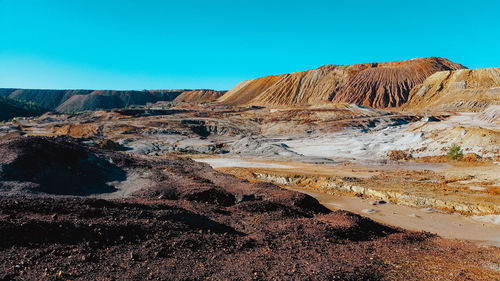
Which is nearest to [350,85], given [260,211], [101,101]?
[260,211]

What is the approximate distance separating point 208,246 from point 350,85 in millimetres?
122338

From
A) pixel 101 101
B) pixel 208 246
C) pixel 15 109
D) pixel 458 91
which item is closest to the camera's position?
pixel 208 246

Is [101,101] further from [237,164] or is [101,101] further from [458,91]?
[458,91]

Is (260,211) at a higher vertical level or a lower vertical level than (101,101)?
lower

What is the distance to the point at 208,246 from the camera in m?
9.92

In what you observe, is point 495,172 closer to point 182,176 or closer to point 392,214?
point 392,214

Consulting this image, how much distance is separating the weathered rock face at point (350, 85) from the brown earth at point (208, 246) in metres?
104

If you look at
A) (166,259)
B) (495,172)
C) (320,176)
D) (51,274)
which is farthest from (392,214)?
(51,274)

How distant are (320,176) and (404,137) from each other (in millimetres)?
25266

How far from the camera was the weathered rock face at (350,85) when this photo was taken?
114m

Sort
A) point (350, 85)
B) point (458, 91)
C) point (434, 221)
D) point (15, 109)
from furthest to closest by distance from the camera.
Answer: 1. point (350, 85)
2. point (15, 109)
3. point (458, 91)
4. point (434, 221)

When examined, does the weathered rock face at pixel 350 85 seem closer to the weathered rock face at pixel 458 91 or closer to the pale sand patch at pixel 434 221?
the weathered rock face at pixel 458 91

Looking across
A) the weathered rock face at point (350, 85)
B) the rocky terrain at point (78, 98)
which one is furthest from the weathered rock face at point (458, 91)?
the rocky terrain at point (78, 98)

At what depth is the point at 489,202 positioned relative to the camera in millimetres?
21359
